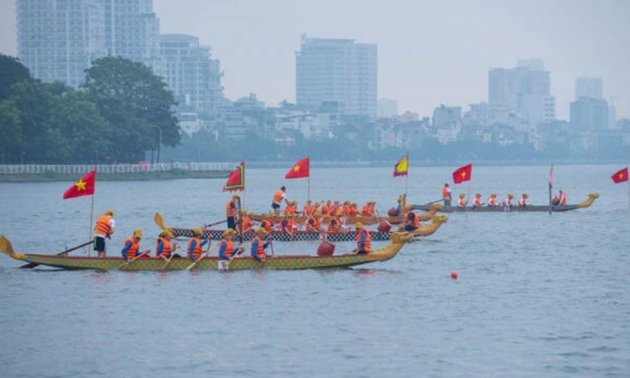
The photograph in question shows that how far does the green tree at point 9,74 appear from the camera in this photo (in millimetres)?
157125

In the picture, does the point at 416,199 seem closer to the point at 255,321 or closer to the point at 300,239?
the point at 300,239

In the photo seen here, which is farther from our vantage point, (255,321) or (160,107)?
(160,107)

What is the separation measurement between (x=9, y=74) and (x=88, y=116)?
36.2 ft

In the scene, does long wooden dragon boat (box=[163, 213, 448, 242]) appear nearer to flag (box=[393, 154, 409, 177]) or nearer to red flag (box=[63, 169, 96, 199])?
red flag (box=[63, 169, 96, 199])

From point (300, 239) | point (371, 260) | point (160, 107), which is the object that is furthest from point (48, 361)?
point (160, 107)

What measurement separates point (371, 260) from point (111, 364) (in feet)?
52.4

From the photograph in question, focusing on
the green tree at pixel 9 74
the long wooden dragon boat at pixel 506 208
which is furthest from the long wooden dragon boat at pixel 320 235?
the green tree at pixel 9 74

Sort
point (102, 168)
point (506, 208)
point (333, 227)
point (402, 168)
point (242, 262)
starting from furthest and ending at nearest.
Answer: point (102, 168) → point (506, 208) → point (402, 168) → point (333, 227) → point (242, 262)

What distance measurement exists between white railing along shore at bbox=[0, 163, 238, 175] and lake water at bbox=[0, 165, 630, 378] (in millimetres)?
89353

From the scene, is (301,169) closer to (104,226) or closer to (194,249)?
(194,249)

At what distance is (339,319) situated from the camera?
1537 inches

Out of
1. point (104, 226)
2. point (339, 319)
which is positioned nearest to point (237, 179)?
point (104, 226)

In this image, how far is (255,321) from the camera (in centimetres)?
3878

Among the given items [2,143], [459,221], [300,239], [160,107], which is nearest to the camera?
[300,239]
